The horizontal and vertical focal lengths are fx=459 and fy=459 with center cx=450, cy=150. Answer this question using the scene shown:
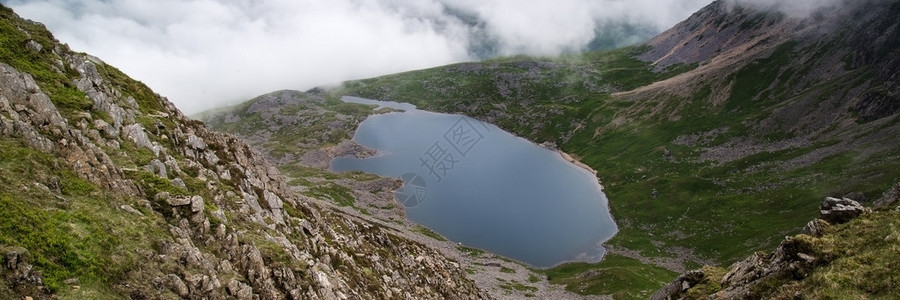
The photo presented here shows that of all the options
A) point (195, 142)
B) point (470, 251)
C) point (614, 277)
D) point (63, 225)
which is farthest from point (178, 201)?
point (470, 251)

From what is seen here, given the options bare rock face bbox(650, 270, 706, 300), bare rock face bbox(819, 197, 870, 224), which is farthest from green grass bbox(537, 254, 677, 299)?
bare rock face bbox(819, 197, 870, 224)

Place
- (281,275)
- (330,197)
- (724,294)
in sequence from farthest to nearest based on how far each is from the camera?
(330,197) < (724,294) < (281,275)

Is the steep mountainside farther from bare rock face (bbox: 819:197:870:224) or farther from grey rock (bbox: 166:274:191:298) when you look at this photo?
grey rock (bbox: 166:274:191:298)

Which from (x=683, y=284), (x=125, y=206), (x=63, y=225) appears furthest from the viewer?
(x=683, y=284)

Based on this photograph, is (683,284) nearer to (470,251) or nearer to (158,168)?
(158,168)

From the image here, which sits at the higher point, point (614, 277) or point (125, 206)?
point (125, 206)

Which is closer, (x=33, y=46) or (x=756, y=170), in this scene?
(x=33, y=46)

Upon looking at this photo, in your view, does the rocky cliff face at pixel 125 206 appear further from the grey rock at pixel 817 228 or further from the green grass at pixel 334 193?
the green grass at pixel 334 193

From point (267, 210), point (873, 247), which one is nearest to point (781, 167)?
point (873, 247)

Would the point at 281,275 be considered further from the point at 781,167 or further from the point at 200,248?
the point at 781,167
